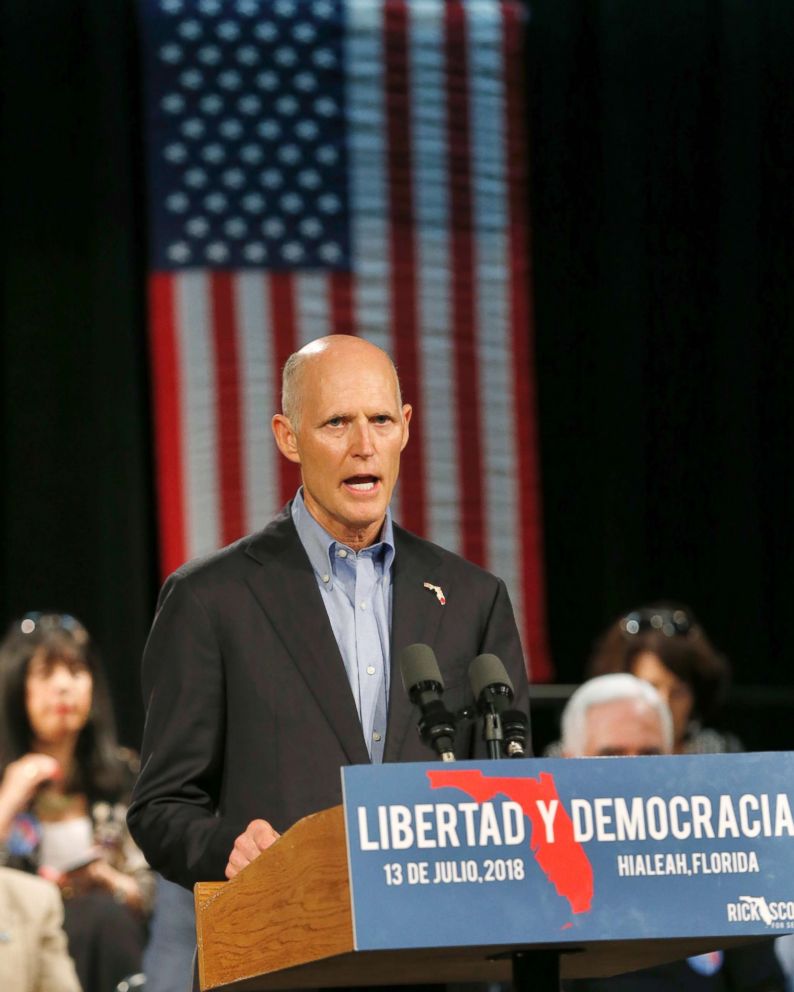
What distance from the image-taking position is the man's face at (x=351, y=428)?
2.31m

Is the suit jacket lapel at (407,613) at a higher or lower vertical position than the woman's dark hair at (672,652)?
lower

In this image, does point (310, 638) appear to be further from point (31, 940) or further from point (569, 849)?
point (31, 940)

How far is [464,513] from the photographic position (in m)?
7.00

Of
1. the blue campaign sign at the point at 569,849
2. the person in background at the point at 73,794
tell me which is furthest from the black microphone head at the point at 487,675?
the person in background at the point at 73,794

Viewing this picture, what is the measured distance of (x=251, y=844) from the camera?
1987 millimetres

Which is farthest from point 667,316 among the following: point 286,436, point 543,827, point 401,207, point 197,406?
point 543,827

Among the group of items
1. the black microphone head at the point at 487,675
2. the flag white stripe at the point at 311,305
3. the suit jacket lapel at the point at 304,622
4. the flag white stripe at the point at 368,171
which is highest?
the flag white stripe at the point at 368,171

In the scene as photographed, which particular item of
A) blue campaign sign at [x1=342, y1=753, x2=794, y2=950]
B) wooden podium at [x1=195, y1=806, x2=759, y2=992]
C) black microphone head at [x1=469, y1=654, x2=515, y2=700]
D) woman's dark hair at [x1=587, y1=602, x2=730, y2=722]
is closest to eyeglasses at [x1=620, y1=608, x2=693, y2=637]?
woman's dark hair at [x1=587, y1=602, x2=730, y2=722]

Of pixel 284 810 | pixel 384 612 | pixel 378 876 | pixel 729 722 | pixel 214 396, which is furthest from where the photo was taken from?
pixel 729 722

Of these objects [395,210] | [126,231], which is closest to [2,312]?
[126,231]

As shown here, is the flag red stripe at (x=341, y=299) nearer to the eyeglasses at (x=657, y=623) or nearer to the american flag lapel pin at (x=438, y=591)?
the eyeglasses at (x=657, y=623)

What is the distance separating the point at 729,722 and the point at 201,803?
552 centimetres

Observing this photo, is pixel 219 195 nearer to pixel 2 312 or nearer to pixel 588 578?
pixel 2 312

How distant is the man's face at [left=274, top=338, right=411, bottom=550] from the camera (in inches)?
91.1
